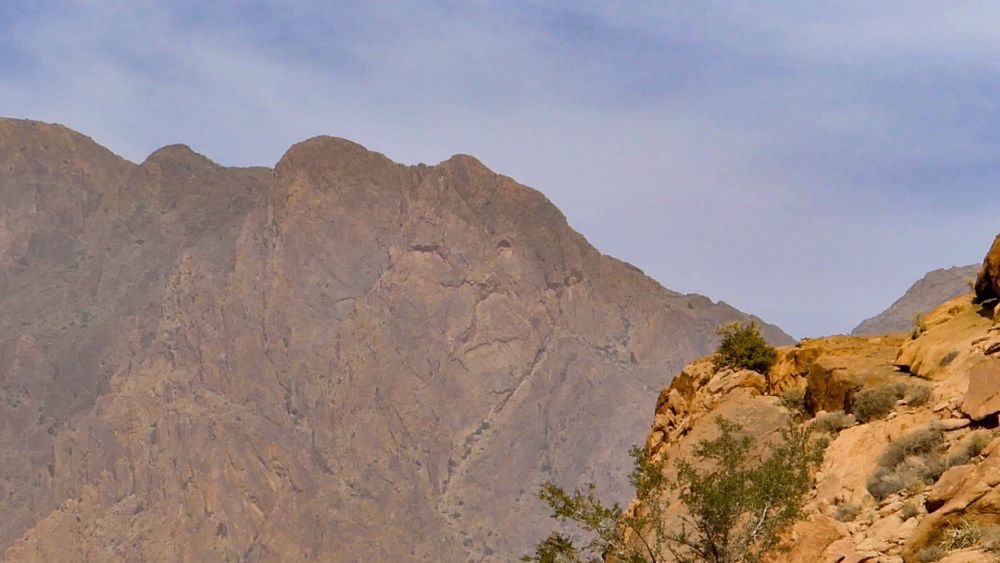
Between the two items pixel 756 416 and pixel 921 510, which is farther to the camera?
pixel 756 416

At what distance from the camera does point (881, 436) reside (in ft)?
98.3

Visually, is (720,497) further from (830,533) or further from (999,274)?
(999,274)

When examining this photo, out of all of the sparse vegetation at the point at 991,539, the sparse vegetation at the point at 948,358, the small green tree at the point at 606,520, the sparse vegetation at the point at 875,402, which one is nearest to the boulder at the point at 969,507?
the sparse vegetation at the point at 991,539

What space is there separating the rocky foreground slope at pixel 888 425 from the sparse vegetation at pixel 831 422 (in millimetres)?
23

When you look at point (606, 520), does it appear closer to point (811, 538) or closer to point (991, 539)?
point (811, 538)

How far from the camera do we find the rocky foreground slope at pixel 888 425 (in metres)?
23.5

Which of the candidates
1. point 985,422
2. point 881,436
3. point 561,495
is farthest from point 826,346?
point 561,495

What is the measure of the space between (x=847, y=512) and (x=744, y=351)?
12731mm

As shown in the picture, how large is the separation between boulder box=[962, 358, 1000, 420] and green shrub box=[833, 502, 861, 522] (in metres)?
2.90

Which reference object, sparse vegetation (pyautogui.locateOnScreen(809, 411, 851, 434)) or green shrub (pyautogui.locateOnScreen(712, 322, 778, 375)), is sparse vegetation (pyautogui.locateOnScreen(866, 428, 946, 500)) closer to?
sparse vegetation (pyautogui.locateOnScreen(809, 411, 851, 434))

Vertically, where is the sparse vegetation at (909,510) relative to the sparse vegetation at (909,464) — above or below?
below

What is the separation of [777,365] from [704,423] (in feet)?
8.96

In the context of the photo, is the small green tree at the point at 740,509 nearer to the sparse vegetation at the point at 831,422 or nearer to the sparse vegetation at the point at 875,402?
the sparse vegetation at the point at 875,402

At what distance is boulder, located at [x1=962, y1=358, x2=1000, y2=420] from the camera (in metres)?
27.1
